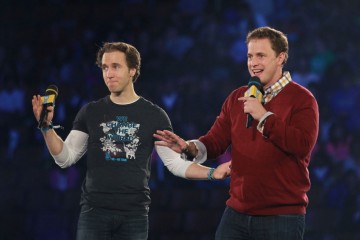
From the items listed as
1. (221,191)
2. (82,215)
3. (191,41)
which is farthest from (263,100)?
(191,41)

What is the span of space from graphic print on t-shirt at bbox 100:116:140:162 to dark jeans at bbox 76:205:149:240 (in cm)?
32

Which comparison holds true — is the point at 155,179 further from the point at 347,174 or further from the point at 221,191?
the point at 347,174

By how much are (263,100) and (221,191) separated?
4445 millimetres

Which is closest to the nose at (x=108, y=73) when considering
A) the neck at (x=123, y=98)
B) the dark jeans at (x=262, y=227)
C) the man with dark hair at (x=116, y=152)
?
the man with dark hair at (x=116, y=152)

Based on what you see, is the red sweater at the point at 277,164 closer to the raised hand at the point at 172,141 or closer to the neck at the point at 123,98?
the raised hand at the point at 172,141

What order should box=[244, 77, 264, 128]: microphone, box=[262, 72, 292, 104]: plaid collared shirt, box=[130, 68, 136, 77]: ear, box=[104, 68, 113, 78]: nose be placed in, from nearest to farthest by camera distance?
box=[244, 77, 264, 128]: microphone → box=[262, 72, 292, 104]: plaid collared shirt → box=[104, 68, 113, 78]: nose → box=[130, 68, 136, 77]: ear

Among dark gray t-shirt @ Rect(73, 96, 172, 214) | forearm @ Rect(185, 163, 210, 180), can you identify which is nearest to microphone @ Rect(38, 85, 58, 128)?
dark gray t-shirt @ Rect(73, 96, 172, 214)

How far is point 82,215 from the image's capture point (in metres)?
3.76

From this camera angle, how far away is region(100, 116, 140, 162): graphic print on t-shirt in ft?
12.5

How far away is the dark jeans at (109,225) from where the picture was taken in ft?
12.1

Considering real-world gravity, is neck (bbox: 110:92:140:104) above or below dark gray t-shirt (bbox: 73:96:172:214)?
above

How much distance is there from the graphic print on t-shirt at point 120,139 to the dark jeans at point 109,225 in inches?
12.5

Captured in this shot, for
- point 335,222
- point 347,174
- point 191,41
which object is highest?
point 191,41

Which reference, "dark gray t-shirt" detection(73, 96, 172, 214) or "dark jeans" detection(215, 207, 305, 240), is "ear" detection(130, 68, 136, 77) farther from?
"dark jeans" detection(215, 207, 305, 240)
